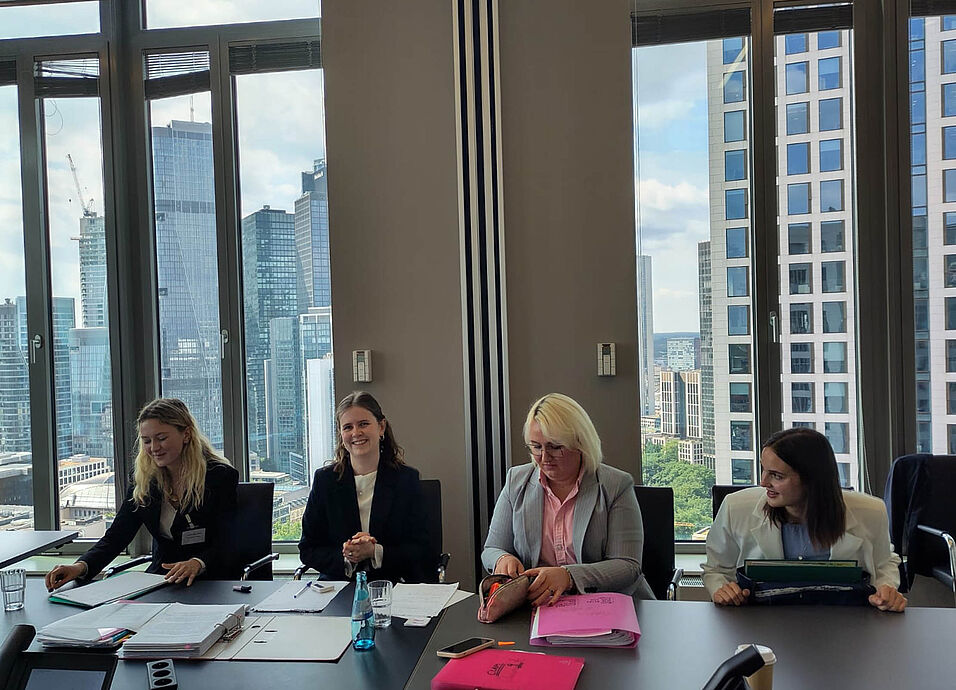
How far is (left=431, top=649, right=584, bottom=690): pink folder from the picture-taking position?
176cm

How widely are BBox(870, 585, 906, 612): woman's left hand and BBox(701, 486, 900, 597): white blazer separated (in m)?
0.34

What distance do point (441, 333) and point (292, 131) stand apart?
157 cm

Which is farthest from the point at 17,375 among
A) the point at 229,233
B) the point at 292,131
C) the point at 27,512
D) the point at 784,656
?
the point at 784,656

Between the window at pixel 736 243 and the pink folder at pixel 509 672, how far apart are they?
273cm

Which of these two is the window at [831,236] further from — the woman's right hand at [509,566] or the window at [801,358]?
the woman's right hand at [509,566]

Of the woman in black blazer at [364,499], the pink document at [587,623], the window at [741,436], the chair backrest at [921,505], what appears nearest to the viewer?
the pink document at [587,623]

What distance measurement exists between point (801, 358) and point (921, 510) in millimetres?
938

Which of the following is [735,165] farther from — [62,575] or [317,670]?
[62,575]

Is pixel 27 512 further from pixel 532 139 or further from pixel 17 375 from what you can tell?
pixel 532 139

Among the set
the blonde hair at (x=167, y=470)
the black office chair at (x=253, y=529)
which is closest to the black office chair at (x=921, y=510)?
the black office chair at (x=253, y=529)

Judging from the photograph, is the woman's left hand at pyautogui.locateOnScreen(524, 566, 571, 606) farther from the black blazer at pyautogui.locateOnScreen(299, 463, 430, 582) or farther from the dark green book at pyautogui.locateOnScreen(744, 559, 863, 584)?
the black blazer at pyautogui.locateOnScreen(299, 463, 430, 582)

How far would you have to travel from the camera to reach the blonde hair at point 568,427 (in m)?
2.78

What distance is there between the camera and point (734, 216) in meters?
4.07

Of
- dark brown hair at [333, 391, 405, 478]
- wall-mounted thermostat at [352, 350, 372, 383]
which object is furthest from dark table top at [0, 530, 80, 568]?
wall-mounted thermostat at [352, 350, 372, 383]
